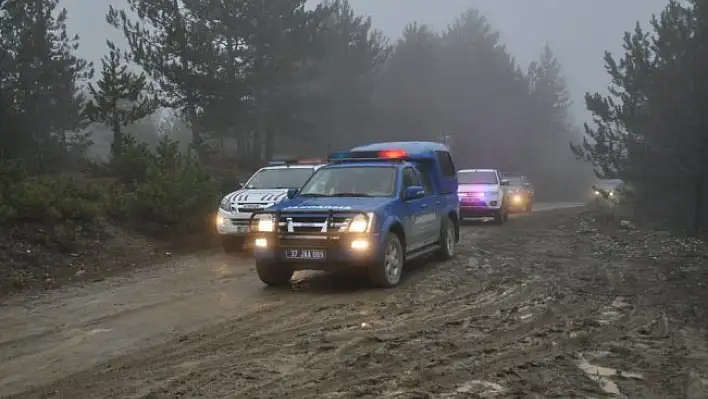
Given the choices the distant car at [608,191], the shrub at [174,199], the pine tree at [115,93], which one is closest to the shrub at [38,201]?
the shrub at [174,199]

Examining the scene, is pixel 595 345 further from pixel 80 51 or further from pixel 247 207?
pixel 80 51

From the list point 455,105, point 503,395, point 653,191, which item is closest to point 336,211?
point 503,395

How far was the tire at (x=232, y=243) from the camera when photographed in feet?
46.0

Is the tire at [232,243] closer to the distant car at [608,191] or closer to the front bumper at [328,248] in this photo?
the front bumper at [328,248]

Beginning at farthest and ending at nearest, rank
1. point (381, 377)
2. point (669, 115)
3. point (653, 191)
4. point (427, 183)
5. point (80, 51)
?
point (80, 51)
point (653, 191)
point (669, 115)
point (427, 183)
point (381, 377)

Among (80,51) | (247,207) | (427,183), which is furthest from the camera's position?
(80,51)

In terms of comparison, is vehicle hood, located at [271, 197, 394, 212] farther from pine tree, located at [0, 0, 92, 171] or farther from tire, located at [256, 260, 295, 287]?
pine tree, located at [0, 0, 92, 171]

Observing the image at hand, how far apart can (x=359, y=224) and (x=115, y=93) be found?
53.8 feet

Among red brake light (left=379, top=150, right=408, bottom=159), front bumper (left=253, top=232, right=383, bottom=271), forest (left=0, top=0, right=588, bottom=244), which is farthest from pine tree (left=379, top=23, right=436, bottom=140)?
front bumper (left=253, top=232, right=383, bottom=271)

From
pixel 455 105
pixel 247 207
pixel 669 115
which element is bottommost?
pixel 247 207

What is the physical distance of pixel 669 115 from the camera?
2358cm

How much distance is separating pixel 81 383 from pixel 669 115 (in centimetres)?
2266

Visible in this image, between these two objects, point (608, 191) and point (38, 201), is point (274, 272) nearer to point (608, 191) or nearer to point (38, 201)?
point (38, 201)

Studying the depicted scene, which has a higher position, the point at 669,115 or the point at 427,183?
the point at 669,115
